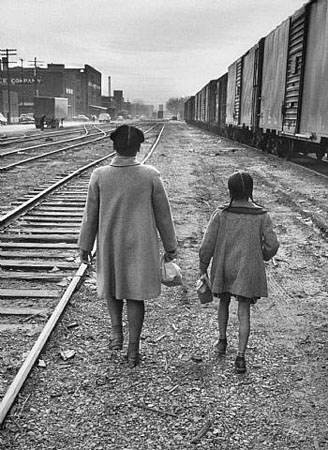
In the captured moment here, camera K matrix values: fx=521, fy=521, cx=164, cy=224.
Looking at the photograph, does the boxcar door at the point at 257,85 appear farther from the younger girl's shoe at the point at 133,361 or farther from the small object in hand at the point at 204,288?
the younger girl's shoe at the point at 133,361

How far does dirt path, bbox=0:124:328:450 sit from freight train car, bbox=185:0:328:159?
8.01 m

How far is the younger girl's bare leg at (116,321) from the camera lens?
3.73m

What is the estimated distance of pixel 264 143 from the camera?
22297 millimetres

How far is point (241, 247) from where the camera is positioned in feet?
11.3

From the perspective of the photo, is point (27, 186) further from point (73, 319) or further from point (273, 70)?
point (273, 70)

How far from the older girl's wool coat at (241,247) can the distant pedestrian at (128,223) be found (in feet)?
1.06

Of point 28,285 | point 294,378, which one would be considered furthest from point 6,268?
point 294,378

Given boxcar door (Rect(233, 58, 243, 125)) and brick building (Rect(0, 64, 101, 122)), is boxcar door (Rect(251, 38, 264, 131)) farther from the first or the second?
brick building (Rect(0, 64, 101, 122))

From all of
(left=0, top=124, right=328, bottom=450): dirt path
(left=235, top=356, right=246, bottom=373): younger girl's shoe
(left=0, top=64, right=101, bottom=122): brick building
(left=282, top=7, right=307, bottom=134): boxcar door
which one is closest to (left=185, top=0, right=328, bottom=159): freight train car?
(left=282, top=7, right=307, bottom=134): boxcar door

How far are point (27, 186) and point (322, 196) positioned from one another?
6.52m

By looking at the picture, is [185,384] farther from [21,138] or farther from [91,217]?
[21,138]

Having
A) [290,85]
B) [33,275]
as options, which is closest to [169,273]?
[33,275]

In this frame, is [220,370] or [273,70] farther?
[273,70]

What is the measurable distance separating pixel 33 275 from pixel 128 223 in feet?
7.58
